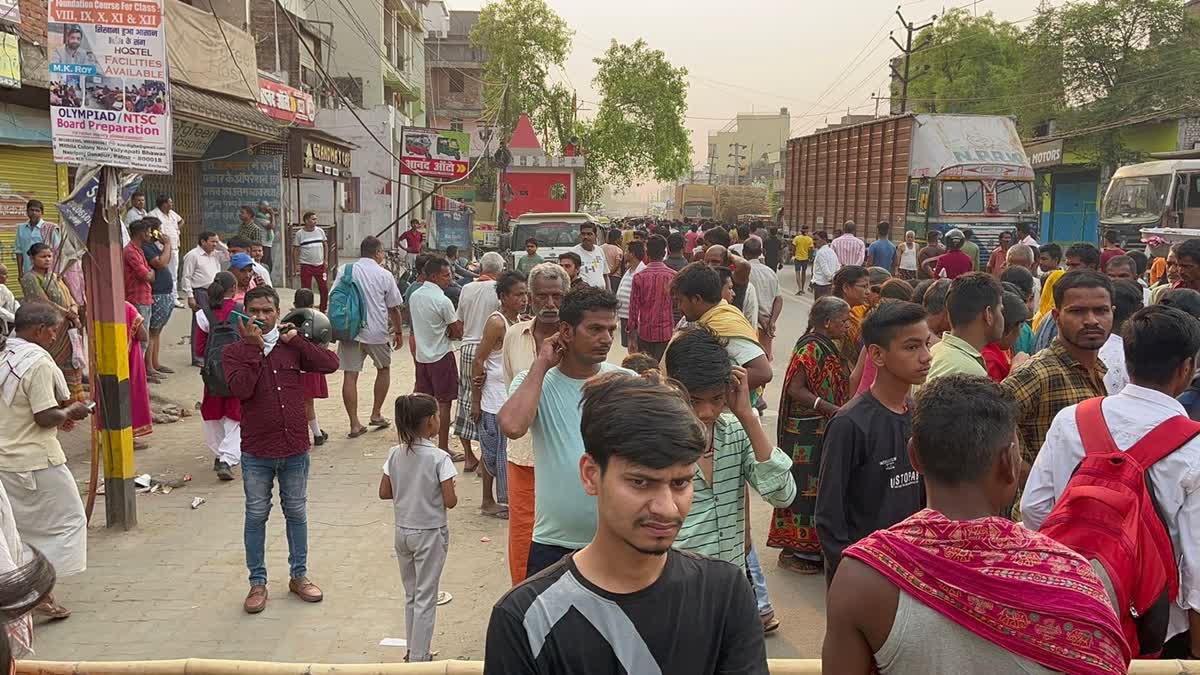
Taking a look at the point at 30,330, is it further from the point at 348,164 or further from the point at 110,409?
the point at 348,164

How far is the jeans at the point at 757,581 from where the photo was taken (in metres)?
4.51

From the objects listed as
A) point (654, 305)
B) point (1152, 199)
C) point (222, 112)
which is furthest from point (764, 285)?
point (1152, 199)

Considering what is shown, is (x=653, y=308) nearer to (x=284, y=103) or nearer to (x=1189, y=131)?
(x=284, y=103)

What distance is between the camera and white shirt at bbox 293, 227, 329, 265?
16.0 metres

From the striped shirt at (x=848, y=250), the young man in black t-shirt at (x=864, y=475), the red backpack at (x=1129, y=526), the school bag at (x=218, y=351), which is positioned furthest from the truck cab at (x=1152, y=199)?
the red backpack at (x=1129, y=526)

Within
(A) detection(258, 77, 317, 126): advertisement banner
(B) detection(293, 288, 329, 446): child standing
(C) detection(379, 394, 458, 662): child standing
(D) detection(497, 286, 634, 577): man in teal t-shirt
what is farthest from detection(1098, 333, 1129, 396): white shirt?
(A) detection(258, 77, 317, 126): advertisement banner

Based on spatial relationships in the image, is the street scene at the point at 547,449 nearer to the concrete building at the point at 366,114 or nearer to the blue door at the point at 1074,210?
the concrete building at the point at 366,114

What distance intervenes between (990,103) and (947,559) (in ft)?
162

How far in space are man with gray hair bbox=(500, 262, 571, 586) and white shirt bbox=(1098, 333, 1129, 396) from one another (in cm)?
258

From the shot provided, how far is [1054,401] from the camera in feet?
12.8

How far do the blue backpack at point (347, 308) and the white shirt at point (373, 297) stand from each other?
5 centimetres

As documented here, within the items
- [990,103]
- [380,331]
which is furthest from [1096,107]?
[380,331]

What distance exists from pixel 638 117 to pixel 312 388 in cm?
5196

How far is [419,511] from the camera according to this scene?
4.89 meters
